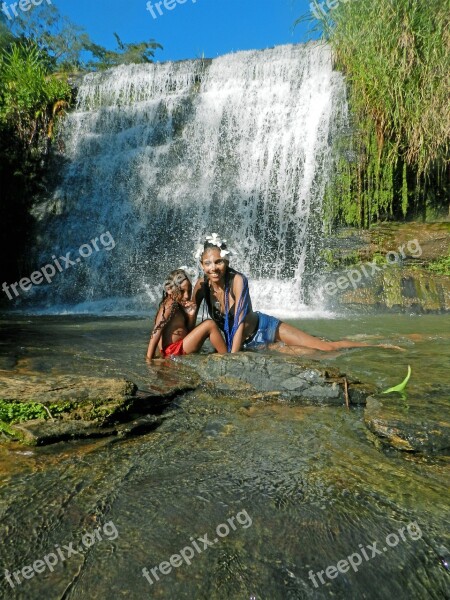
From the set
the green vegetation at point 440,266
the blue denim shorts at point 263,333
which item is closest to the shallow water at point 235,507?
the blue denim shorts at point 263,333

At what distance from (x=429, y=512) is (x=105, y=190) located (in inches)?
410

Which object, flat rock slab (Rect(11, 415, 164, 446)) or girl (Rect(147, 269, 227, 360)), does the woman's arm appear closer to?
girl (Rect(147, 269, 227, 360))

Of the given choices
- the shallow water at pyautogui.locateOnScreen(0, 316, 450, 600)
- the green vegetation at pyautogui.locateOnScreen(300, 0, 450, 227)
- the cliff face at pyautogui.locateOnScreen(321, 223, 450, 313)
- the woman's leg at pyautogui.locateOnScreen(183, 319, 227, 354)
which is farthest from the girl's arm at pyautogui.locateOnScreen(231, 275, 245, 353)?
the green vegetation at pyautogui.locateOnScreen(300, 0, 450, 227)

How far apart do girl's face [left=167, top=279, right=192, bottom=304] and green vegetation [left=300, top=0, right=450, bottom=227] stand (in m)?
5.49

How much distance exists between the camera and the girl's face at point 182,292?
14.3ft

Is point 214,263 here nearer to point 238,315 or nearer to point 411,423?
point 238,315

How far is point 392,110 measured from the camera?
345 inches

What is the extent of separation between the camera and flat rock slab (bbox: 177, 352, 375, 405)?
3051 millimetres

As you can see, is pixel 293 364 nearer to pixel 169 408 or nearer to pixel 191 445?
pixel 169 408

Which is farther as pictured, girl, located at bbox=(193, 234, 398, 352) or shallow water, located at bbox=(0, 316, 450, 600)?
girl, located at bbox=(193, 234, 398, 352)

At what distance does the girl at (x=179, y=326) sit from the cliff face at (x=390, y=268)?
166 inches

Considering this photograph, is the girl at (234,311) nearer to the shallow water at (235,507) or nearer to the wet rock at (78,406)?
the wet rock at (78,406)

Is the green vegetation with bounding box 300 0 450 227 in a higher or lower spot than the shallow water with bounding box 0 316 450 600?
higher

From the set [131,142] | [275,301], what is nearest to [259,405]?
[275,301]
